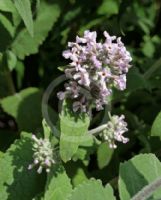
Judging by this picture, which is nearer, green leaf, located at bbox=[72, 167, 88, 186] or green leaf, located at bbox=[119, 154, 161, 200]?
Answer: green leaf, located at bbox=[119, 154, 161, 200]

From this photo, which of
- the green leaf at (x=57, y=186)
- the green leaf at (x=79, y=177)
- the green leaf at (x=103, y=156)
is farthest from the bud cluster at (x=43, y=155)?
the green leaf at (x=103, y=156)

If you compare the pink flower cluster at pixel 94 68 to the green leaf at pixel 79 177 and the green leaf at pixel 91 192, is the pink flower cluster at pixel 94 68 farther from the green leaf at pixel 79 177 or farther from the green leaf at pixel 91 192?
the green leaf at pixel 79 177

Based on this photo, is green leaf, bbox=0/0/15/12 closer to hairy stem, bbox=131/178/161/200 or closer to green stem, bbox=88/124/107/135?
green stem, bbox=88/124/107/135

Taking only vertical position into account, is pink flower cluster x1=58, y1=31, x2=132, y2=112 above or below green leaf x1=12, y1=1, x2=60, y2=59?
below

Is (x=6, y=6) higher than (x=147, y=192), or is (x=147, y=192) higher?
(x=6, y=6)

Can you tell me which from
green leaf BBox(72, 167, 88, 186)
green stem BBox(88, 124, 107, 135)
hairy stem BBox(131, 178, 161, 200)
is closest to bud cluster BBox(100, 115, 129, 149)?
green stem BBox(88, 124, 107, 135)

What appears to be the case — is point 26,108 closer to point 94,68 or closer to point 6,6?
point 6,6

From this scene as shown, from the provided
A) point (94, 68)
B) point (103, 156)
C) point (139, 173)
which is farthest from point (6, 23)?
point (139, 173)
